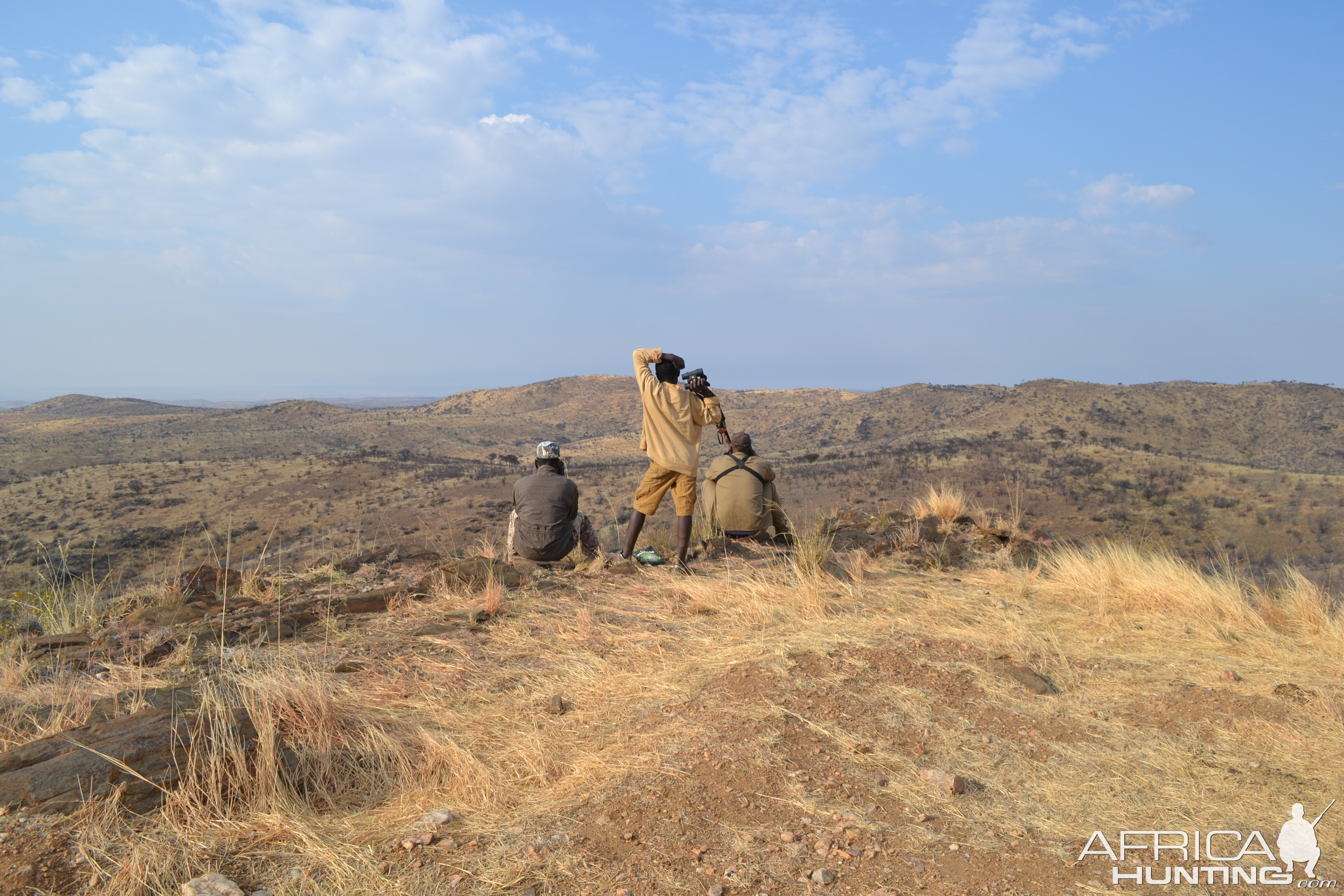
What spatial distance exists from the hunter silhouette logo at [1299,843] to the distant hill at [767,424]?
2455 centimetres

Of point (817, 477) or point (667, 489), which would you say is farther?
point (817, 477)

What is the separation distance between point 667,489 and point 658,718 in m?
3.44

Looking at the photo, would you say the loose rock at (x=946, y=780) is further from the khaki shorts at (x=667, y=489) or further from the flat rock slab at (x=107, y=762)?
the khaki shorts at (x=667, y=489)

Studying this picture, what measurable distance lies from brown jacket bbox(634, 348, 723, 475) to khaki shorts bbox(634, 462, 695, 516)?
0.07 m

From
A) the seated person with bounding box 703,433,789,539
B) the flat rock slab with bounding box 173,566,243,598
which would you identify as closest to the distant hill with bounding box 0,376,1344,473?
the seated person with bounding box 703,433,789,539

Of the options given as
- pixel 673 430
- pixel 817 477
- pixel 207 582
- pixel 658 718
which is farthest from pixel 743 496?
pixel 817 477

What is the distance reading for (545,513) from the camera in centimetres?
695

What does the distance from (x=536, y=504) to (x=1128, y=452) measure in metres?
21.2

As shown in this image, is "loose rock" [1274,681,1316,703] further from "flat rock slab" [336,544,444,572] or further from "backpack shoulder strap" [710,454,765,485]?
"flat rock slab" [336,544,444,572]

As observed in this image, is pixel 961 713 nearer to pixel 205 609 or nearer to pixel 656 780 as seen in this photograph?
pixel 656 780

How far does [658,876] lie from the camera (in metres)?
2.27

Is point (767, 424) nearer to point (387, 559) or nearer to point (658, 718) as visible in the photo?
point (387, 559)

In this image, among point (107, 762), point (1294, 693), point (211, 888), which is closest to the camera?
point (211, 888)


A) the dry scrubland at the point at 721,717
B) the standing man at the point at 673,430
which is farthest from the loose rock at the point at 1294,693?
the standing man at the point at 673,430
